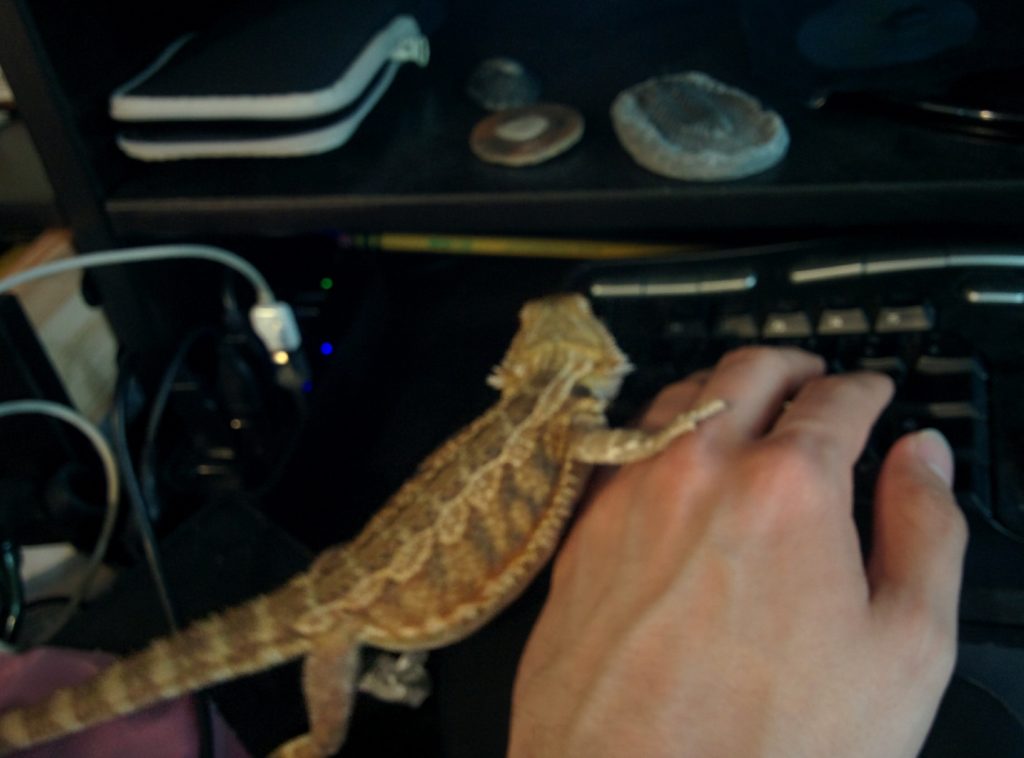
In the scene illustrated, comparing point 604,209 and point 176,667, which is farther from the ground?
point 604,209

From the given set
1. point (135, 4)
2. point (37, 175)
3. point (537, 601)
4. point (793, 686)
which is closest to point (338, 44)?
point (135, 4)

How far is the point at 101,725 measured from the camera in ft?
2.03

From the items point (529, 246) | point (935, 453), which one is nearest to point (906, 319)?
point (935, 453)

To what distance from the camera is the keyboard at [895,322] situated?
61 centimetres

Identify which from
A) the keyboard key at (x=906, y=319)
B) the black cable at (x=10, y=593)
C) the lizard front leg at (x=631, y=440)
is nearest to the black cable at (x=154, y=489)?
the black cable at (x=10, y=593)

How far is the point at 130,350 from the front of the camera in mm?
785

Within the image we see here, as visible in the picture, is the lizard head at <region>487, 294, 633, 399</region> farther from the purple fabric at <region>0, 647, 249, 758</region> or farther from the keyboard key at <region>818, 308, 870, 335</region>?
the purple fabric at <region>0, 647, 249, 758</region>

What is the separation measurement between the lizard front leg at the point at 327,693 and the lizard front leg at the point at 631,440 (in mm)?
278

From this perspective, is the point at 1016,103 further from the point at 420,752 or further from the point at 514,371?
the point at 420,752

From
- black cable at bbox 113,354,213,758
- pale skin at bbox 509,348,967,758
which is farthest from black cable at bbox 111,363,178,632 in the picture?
pale skin at bbox 509,348,967,758

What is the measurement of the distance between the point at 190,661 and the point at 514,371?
406mm

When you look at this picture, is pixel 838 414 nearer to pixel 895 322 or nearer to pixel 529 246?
pixel 895 322

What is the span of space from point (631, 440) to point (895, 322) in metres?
0.24

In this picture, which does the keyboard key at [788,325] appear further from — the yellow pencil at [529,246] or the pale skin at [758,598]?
the yellow pencil at [529,246]
